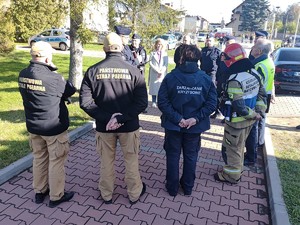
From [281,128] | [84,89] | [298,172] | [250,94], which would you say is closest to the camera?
[84,89]

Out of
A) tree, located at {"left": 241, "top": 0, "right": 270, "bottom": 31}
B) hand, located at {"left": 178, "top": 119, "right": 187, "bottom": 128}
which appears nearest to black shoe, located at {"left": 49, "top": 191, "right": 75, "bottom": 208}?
hand, located at {"left": 178, "top": 119, "right": 187, "bottom": 128}

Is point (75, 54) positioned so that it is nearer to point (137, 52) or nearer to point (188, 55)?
point (137, 52)

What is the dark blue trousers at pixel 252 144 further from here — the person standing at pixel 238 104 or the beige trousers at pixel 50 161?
the beige trousers at pixel 50 161

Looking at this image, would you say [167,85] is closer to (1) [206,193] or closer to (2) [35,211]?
(1) [206,193]

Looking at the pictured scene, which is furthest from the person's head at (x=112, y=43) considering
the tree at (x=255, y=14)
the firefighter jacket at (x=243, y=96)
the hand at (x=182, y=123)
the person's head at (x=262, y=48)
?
the tree at (x=255, y=14)

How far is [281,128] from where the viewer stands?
6.57 meters

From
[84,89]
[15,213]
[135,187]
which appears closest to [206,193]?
[135,187]

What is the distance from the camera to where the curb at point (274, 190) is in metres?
3.23

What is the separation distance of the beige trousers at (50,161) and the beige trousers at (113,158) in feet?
1.43

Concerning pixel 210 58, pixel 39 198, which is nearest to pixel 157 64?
pixel 210 58

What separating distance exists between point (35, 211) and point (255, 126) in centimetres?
331

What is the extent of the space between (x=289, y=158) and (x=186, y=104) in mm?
2574

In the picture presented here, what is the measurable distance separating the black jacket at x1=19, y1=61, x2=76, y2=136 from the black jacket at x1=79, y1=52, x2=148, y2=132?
28 cm

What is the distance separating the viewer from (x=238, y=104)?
3.69 meters
